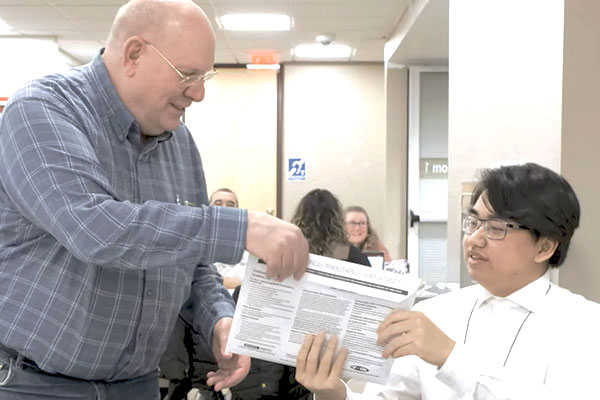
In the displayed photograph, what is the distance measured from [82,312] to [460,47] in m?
3.39

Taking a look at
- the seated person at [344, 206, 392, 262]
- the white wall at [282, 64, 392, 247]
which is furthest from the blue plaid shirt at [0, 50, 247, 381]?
the white wall at [282, 64, 392, 247]

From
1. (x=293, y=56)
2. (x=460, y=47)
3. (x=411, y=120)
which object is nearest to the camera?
(x=460, y=47)

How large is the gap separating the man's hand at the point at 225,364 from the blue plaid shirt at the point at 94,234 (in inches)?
1.8

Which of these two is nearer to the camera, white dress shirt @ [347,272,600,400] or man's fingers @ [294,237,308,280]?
man's fingers @ [294,237,308,280]

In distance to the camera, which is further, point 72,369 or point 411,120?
point 411,120

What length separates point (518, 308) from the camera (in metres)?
1.85

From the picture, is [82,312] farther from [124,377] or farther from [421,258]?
[421,258]

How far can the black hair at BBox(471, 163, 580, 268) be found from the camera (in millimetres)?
1834

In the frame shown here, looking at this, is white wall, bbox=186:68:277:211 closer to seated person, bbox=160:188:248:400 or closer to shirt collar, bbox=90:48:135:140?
seated person, bbox=160:188:248:400

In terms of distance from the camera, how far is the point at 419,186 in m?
8.20

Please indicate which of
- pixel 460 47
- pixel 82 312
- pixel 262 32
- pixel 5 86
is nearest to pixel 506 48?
pixel 460 47

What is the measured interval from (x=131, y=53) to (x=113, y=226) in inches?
19.4

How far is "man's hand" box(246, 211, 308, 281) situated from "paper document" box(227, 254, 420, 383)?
0.12ft

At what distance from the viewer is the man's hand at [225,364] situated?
5.39 ft
